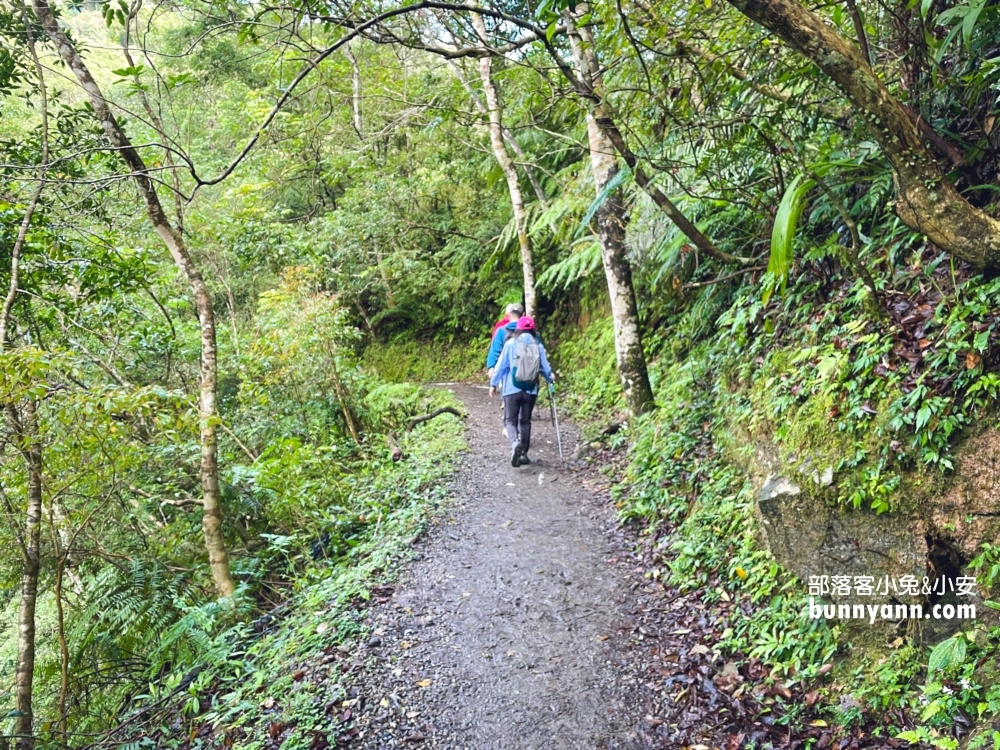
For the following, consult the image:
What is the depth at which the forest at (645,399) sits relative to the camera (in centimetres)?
303

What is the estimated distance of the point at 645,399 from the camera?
23.0 feet

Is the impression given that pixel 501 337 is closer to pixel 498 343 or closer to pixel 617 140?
pixel 498 343

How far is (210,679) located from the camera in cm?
479

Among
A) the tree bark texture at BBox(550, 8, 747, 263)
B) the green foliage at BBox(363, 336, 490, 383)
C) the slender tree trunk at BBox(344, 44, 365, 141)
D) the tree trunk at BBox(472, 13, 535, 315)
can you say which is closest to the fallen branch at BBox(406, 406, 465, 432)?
the tree trunk at BBox(472, 13, 535, 315)

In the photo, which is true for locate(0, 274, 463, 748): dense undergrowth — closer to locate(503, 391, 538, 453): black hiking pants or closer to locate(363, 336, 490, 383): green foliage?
locate(503, 391, 538, 453): black hiking pants

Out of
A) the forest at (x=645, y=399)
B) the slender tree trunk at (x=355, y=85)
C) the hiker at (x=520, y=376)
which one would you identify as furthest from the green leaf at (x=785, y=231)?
the slender tree trunk at (x=355, y=85)

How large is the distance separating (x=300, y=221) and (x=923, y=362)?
1697cm

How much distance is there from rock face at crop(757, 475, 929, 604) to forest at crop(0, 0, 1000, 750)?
17 mm

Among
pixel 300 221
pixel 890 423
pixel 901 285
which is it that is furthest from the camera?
pixel 300 221

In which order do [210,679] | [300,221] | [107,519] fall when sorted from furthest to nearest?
1. [300,221]
2. [107,519]
3. [210,679]

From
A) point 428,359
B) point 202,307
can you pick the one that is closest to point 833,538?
point 202,307

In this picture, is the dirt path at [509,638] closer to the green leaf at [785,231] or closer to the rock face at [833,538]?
the rock face at [833,538]

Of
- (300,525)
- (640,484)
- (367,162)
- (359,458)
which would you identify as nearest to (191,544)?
(300,525)

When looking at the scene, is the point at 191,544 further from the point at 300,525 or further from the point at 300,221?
the point at 300,221
